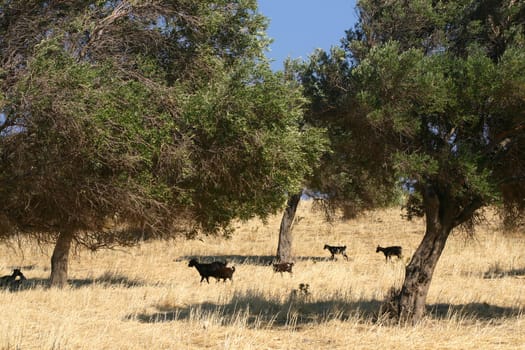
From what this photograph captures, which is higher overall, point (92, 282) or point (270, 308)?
point (270, 308)

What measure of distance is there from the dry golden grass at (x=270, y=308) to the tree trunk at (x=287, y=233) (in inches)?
75.2

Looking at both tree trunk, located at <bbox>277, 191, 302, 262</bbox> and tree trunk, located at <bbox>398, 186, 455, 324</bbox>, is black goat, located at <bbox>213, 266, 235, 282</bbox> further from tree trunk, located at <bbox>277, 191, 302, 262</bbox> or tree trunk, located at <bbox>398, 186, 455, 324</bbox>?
tree trunk, located at <bbox>277, 191, 302, 262</bbox>

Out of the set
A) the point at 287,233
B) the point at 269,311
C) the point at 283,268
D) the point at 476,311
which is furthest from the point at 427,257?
the point at 287,233

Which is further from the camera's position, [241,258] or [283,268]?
[241,258]

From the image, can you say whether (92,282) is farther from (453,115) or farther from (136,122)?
(453,115)

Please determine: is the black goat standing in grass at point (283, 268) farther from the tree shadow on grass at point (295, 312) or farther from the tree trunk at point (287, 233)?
the tree shadow on grass at point (295, 312)

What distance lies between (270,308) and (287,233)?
1795cm

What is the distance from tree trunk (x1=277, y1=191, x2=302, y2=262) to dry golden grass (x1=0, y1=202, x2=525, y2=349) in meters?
1.91

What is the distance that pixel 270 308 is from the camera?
15469 mm

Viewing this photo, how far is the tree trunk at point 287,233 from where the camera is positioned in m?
32.6

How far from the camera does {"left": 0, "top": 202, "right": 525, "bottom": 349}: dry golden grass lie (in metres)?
11.4

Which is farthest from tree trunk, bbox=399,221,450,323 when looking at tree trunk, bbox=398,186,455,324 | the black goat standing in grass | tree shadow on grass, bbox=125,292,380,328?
the black goat standing in grass

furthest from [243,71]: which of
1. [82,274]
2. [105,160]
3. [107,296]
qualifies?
[82,274]

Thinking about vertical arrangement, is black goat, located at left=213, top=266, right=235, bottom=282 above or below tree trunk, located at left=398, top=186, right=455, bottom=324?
Answer: below
